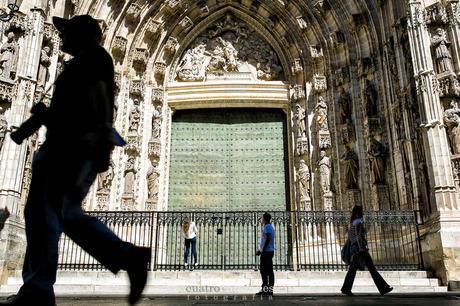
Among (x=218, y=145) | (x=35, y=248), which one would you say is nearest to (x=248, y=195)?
(x=218, y=145)

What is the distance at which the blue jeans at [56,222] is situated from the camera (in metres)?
2.19

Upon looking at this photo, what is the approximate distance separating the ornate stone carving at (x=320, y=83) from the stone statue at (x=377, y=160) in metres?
2.33

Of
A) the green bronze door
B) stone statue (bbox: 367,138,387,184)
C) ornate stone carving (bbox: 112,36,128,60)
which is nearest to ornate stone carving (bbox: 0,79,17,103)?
ornate stone carving (bbox: 112,36,128,60)

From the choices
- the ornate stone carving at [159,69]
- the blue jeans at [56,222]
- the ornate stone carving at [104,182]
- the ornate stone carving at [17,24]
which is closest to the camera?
the blue jeans at [56,222]

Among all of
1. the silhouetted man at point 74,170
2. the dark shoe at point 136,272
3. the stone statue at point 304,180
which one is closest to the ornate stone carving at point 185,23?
the stone statue at point 304,180

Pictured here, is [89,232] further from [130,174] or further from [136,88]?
[136,88]

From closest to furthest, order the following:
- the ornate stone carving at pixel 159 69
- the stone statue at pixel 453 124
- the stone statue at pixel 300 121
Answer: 1. the stone statue at pixel 453 124
2. the stone statue at pixel 300 121
3. the ornate stone carving at pixel 159 69

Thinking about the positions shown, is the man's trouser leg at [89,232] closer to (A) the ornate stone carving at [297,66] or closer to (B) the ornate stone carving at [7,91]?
(B) the ornate stone carving at [7,91]

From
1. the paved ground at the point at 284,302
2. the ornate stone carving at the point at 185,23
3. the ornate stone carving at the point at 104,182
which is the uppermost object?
the ornate stone carving at the point at 185,23

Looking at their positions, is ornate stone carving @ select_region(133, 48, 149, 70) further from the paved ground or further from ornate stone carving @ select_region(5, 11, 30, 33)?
the paved ground

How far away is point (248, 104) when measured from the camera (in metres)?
13.2

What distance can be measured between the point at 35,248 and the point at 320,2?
457 inches

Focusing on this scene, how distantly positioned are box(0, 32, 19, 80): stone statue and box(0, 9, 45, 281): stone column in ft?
0.38

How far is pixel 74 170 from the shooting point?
2.28 meters
